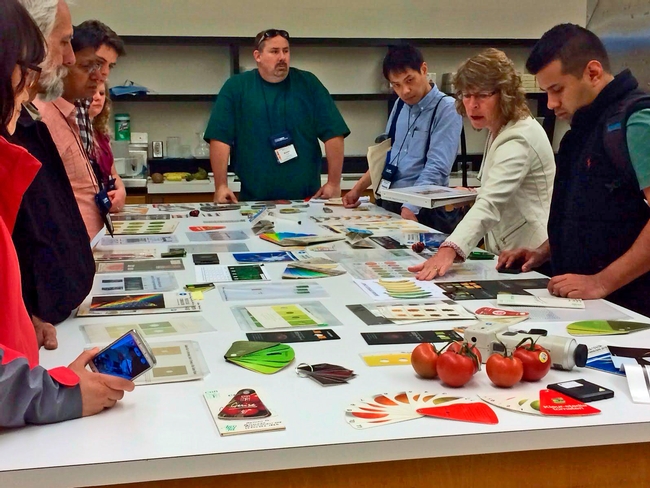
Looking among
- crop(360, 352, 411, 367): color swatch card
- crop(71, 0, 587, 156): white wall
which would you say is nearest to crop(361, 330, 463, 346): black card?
crop(360, 352, 411, 367): color swatch card

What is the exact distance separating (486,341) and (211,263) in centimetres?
122

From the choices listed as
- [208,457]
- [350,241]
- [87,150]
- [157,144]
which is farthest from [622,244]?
[157,144]

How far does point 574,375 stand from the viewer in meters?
1.35

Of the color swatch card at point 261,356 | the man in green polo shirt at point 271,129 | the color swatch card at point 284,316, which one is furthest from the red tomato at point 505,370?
the man in green polo shirt at point 271,129

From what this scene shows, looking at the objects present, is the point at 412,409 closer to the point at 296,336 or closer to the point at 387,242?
the point at 296,336

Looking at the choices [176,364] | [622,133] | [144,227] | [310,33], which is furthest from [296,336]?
[310,33]

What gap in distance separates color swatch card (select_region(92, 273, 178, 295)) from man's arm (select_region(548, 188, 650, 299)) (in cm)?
110

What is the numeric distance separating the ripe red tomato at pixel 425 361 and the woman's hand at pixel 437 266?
868mm

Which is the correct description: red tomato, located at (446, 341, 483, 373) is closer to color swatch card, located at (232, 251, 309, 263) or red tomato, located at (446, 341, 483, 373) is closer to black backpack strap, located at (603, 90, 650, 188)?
black backpack strap, located at (603, 90, 650, 188)

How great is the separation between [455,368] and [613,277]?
877 millimetres

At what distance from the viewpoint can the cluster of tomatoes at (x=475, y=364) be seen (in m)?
1.25

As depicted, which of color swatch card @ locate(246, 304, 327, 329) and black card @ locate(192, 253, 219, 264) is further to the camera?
black card @ locate(192, 253, 219, 264)

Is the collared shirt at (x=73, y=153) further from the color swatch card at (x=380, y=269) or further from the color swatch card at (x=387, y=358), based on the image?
the color swatch card at (x=387, y=358)

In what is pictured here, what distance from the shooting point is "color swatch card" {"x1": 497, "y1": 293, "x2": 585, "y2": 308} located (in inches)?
72.4
